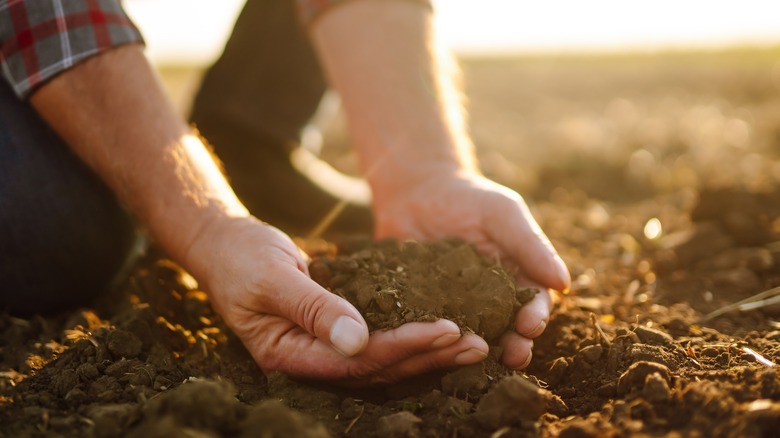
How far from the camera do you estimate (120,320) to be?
1.93 m

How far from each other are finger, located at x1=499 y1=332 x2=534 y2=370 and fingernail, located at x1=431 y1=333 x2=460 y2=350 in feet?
0.75

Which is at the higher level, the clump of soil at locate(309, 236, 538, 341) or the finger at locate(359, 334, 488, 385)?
the clump of soil at locate(309, 236, 538, 341)

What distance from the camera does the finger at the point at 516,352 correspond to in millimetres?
1745

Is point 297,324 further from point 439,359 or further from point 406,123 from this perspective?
point 406,123

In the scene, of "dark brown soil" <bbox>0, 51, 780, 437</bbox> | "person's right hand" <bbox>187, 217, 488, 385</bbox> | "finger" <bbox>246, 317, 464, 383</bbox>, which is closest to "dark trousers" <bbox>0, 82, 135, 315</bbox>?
"dark brown soil" <bbox>0, 51, 780, 437</bbox>

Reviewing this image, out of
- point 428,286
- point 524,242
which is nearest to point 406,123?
point 524,242

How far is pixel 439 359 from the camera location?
1660mm

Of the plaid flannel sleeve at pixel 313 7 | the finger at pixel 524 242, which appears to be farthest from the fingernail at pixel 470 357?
the plaid flannel sleeve at pixel 313 7

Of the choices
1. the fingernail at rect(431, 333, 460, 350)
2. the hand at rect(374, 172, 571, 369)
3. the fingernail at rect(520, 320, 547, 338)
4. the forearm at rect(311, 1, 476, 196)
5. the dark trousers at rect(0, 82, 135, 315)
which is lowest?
the dark trousers at rect(0, 82, 135, 315)

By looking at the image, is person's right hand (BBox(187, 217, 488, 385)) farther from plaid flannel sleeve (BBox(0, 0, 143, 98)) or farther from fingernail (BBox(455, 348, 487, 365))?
plaid flannel sleeve (BBox(0, 0, 143, 98))

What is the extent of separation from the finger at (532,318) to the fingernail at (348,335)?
504mm

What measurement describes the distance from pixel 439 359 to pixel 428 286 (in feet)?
0.78

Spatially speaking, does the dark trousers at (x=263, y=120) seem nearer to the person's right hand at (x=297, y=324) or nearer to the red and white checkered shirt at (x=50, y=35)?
the red and white checkered shirt at (x=50, y=35)

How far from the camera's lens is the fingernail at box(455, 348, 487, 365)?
163 cm
